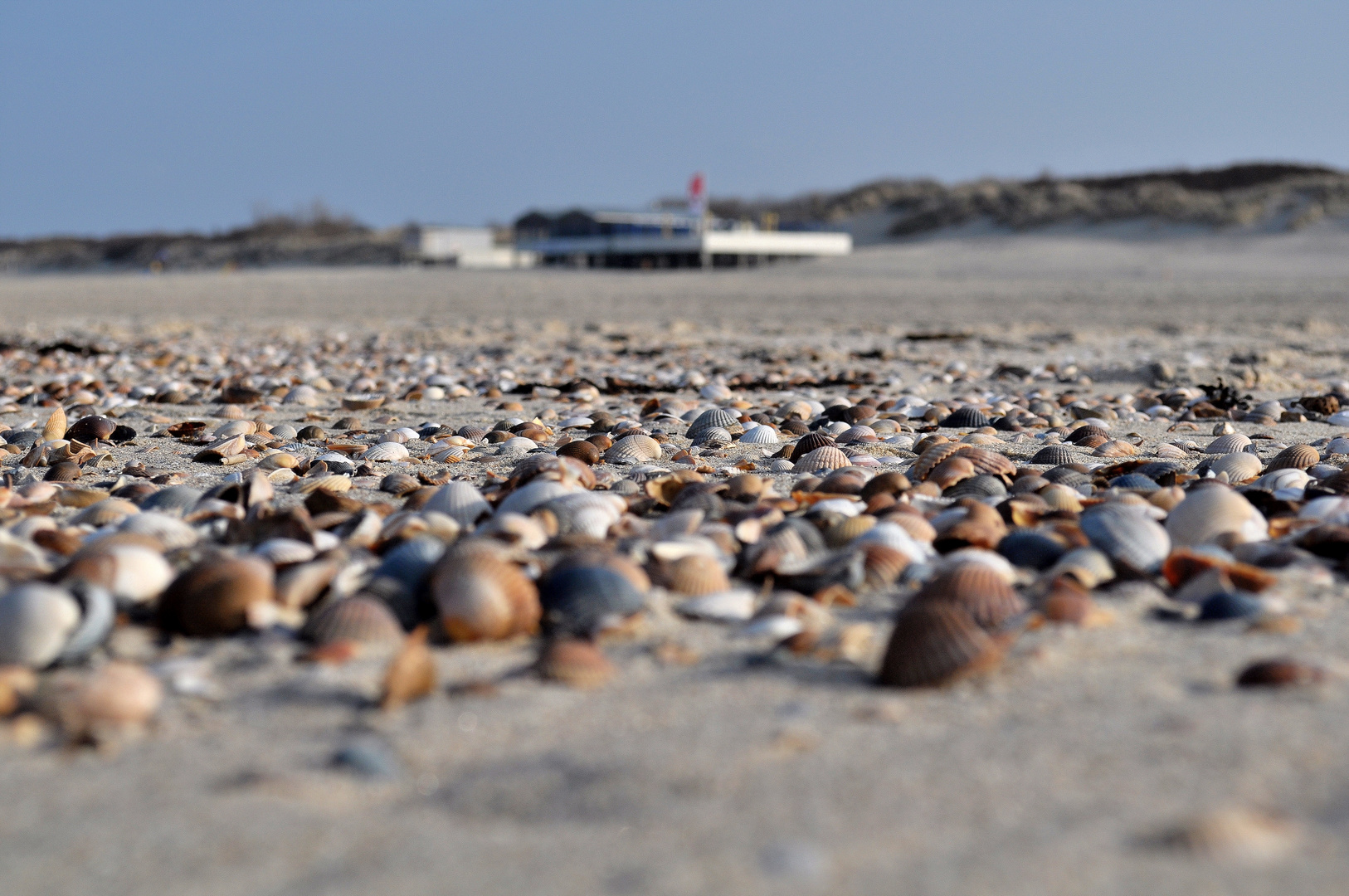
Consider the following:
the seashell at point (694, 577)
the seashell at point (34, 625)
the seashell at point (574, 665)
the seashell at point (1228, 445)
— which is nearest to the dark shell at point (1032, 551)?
the seashell at point (694, 577)

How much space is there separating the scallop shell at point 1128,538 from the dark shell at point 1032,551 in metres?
0.09

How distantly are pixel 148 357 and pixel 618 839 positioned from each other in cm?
843

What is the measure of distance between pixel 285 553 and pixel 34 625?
1.93 feet

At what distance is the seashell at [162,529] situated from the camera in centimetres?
247

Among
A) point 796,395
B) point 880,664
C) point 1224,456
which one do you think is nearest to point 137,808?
point 880,664

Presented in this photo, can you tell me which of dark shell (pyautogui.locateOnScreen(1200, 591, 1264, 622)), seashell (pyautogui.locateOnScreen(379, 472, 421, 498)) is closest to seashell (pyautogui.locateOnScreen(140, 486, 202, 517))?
seashell (pyautogui.locateOnScreen(379, 472, 421, 498))

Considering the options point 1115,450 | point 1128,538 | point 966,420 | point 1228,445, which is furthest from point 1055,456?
point 1128,538

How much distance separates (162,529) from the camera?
8.24ft

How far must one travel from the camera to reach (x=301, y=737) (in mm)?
1557

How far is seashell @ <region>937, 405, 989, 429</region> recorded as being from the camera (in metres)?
4.74

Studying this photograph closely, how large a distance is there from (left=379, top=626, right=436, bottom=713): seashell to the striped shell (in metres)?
2.04

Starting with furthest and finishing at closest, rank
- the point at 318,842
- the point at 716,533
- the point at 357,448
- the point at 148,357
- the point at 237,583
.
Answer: the point at 148,357, the point at 357,448, the point at 716,533, the point at 237,583, the point at 318,842

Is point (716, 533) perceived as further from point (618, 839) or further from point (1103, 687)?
point (618, 839)

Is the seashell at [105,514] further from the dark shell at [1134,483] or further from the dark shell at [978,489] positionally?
the dark shell at [1134,483]
